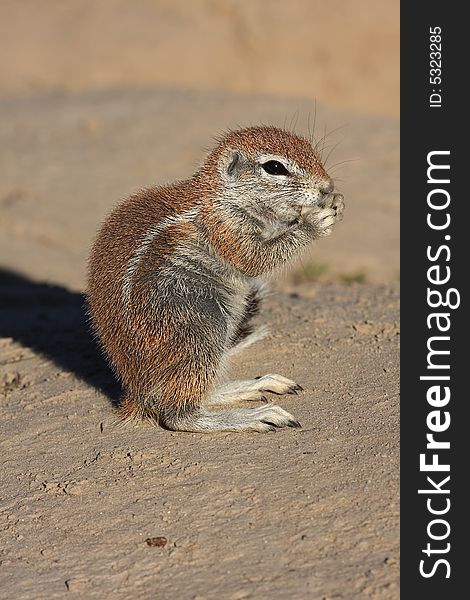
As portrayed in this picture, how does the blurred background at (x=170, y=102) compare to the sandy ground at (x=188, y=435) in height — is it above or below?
above

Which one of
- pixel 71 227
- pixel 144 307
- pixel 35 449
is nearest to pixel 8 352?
pixel 35 449

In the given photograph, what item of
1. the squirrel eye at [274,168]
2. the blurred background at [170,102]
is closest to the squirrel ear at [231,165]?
the squirrel eye at [274,168]

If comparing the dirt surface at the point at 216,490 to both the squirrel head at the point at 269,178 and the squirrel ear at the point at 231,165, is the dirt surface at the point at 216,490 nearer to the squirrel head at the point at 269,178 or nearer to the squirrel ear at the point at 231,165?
the squirrel head at the point at 269,178

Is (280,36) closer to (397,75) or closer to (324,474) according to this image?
(397,75)

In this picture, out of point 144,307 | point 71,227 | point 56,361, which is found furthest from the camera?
point 71,227

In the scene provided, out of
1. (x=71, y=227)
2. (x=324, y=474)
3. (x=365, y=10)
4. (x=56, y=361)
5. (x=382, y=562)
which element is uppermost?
(x=365, y=10)

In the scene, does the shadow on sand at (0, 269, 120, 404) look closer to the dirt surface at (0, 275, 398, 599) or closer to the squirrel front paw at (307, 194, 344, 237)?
the dirt surface at (0, 275, 398, 599)

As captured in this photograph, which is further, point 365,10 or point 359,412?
point 365,10

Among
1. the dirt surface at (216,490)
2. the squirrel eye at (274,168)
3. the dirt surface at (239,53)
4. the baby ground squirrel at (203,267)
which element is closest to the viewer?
the dirt surface at (216,490)
